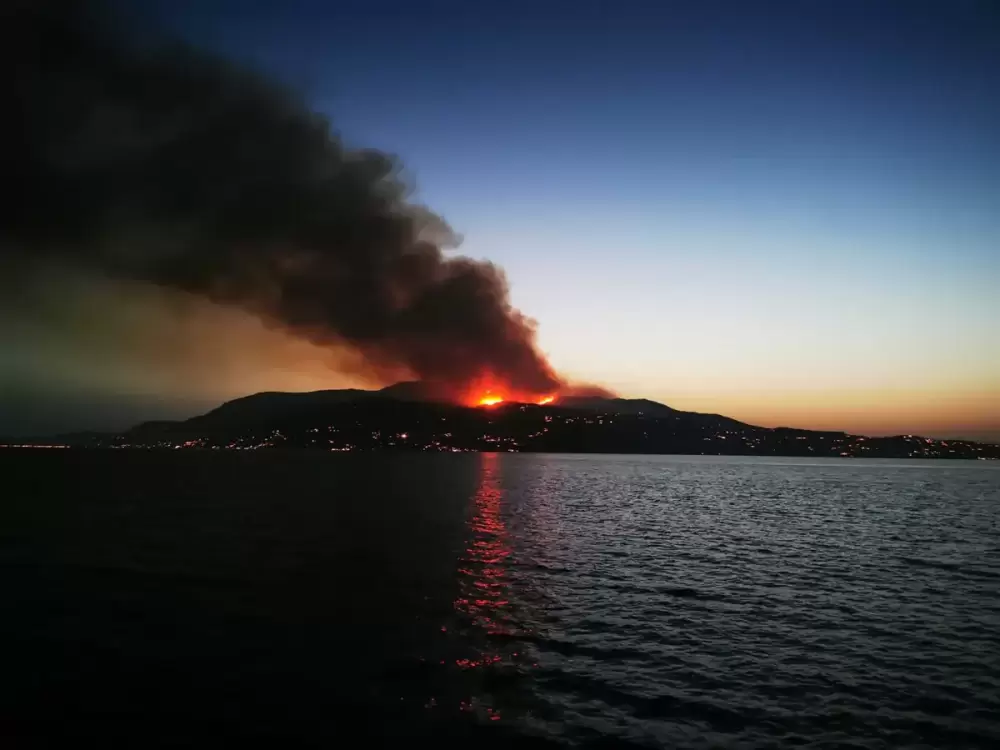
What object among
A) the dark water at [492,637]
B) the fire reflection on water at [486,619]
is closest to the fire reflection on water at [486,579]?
the fire reflection on water at [486,619]

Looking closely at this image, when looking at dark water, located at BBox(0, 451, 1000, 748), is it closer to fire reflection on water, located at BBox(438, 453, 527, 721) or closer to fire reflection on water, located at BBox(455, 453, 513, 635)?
fire reflection on water, located at BBox(438, 453, 527, 721)

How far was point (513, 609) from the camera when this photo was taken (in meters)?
35.9

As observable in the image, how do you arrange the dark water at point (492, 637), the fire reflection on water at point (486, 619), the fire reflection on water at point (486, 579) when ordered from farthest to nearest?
the fire reflection on water at point (486, 579), the fire reflection on water at point (486, 619), the dark water at point (492, 637)

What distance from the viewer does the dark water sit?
21219 mm

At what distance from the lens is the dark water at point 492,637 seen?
2122cm

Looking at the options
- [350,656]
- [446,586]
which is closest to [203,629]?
[350,656]

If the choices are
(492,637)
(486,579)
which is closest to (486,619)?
(492,637)

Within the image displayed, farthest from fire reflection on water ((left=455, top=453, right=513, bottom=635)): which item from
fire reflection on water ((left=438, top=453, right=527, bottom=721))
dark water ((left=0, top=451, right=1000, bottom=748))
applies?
dark water ((left=0, top=451, right=1000, bottom=748))

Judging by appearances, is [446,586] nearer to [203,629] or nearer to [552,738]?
[203,629]

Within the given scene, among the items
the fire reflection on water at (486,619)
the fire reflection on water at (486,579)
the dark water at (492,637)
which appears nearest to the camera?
the dark water at (492,637)

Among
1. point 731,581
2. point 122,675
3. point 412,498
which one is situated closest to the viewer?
point 122,675

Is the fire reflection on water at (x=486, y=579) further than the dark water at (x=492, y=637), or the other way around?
the fire reflection on water at (x=486, y=579)

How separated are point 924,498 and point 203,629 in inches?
5558

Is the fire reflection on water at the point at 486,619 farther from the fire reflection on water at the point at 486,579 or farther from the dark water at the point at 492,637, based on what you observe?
the dark water at the point at 492,637
